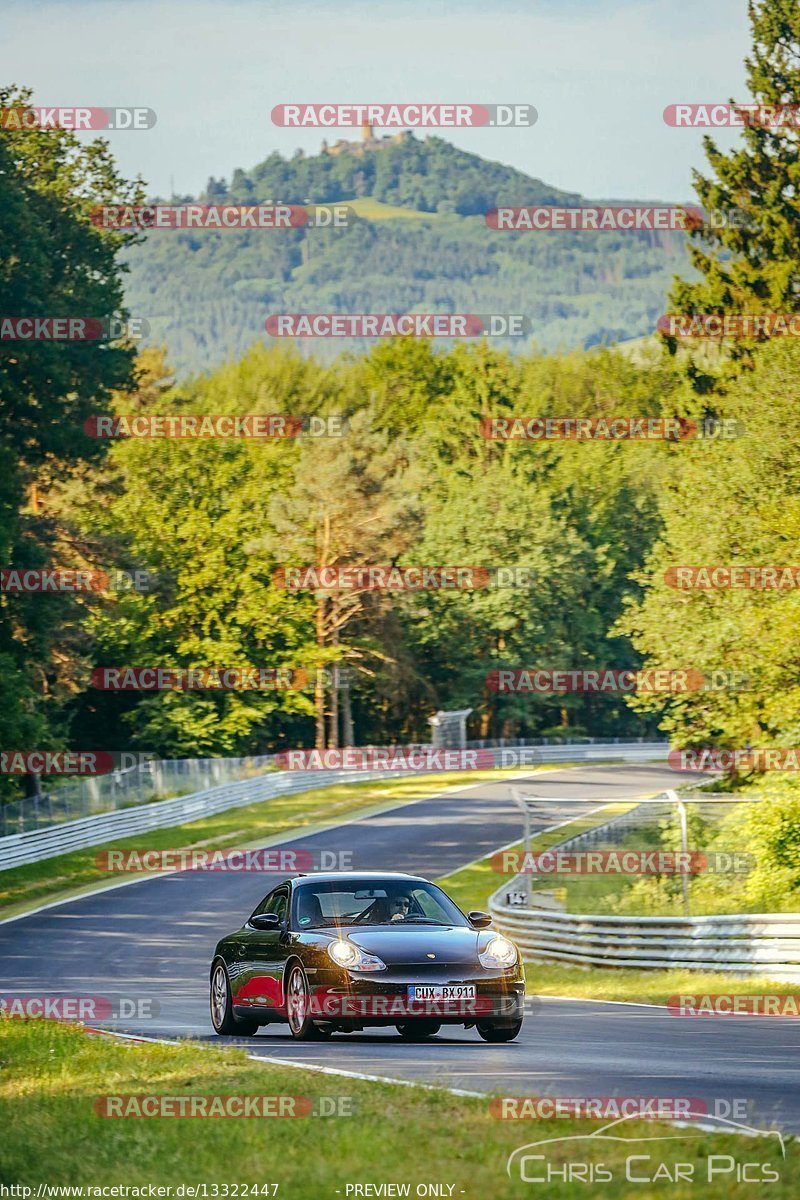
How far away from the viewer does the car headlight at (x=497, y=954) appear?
1337 cm

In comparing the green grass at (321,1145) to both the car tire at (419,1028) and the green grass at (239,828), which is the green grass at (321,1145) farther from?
the green grass at (239,828)

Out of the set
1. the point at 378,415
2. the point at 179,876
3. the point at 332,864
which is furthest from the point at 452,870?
the point at 378,415

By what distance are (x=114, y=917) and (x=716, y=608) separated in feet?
48.3

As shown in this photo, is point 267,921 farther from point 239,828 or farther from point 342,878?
point 239,828

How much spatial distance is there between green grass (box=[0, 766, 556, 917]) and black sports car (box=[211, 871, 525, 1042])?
20476 mm

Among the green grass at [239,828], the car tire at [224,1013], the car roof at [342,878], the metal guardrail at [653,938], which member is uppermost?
the car roof at [342,878]

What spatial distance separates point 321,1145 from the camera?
8594mm

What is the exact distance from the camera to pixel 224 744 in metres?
65.8

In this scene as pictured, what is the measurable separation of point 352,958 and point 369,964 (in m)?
0.16

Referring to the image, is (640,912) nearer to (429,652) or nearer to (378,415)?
(429,652)

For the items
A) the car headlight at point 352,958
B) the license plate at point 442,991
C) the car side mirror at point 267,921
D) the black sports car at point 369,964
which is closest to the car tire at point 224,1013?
the black sports car at point 369,964

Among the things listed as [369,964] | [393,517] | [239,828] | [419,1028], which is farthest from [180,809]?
[369,964]

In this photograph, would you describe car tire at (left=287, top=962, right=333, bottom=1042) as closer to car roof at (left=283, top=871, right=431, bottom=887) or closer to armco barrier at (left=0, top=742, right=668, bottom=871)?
car roof at (left=283, top=871, right=431, bottom=887)

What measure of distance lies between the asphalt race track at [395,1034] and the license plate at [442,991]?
1.35ft
